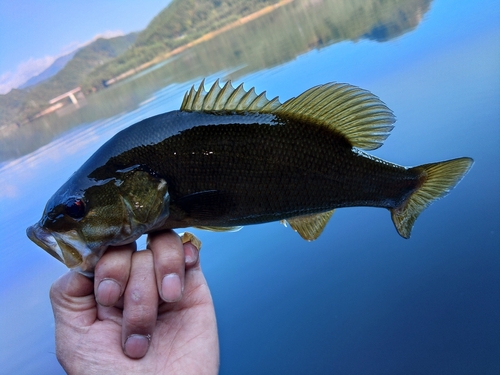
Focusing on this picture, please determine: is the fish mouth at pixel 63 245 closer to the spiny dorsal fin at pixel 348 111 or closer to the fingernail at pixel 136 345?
the fingernail at pixel 136 345

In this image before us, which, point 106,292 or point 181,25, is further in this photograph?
point 181,25

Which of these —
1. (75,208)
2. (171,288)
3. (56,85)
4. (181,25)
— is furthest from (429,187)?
(181,25)

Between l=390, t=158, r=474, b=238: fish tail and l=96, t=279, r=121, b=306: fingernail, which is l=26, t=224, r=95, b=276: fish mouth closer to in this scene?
l=96, t=279, r=121, b=306: fingernail

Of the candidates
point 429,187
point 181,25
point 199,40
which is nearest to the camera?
point 429,187

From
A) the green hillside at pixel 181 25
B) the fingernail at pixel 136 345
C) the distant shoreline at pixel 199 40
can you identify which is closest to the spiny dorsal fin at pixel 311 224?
the fingernail at pixel 136 345

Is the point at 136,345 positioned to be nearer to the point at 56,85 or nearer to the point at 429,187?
the point at 429,187

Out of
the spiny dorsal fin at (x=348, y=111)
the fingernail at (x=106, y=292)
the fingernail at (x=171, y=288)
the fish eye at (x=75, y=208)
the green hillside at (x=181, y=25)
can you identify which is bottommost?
the fingernail at (x=171, y=288)
